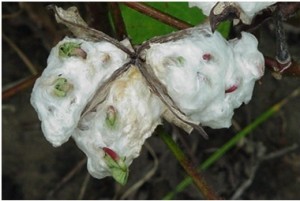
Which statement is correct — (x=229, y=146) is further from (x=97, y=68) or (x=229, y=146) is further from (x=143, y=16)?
(x=97, y=68)

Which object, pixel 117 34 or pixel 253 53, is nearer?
pixel 253 53

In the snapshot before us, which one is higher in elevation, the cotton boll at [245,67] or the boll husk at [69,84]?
the boll husk at [69,84]

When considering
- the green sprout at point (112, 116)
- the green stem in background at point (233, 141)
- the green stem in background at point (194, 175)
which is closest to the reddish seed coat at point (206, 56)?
the green sprout at point (112, 116)

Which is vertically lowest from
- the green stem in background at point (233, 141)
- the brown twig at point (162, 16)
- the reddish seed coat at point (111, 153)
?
the green stem in background at point (233, 141)

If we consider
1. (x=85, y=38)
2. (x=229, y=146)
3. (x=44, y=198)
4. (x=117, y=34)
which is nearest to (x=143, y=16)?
(x=117, y=34)

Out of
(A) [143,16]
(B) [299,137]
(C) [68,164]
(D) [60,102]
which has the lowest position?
(B) [299,137]

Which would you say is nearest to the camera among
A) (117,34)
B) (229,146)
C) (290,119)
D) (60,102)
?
(60,102)

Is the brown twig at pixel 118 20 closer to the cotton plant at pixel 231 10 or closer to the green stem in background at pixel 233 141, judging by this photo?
the cotton plant at pixel 231 10
